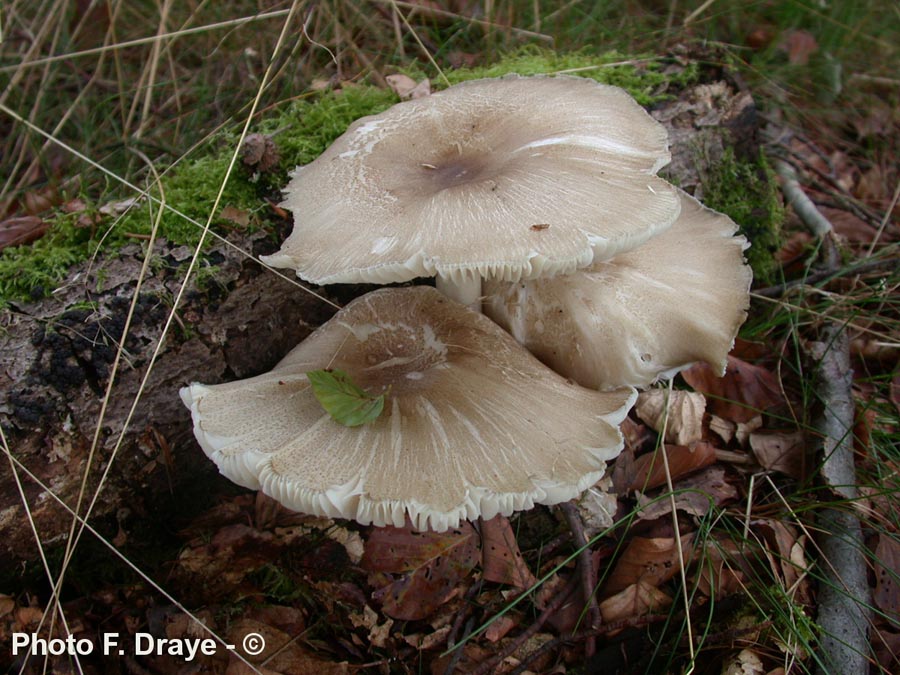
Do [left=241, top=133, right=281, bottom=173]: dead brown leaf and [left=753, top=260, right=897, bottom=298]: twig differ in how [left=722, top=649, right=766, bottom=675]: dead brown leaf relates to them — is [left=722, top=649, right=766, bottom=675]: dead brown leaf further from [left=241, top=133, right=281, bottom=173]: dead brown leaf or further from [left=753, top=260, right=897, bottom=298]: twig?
[left=241, top=133, right=281, bottom=173]: dead brown leaf

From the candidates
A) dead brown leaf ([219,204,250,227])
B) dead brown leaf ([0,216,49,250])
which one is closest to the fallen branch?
dead brown leaf ([219,204,250,227])

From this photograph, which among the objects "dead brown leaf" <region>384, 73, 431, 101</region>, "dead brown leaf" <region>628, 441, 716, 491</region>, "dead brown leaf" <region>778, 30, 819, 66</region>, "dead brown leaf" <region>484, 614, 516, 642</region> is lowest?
"dead brown leaf" <region>484, 614, 516, 642</region>

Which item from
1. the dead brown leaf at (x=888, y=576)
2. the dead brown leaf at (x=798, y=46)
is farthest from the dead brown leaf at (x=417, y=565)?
the dead brown leaf at (x=798, y=46)

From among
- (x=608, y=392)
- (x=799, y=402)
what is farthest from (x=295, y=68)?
(x=799, y=402)

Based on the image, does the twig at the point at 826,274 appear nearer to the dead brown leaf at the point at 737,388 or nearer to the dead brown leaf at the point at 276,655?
the dead brown leaf at the point at 737,388

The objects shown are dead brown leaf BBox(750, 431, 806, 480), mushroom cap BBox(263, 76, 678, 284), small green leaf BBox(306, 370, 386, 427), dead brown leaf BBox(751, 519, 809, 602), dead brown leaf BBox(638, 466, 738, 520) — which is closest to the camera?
mushroom cap BBox(263, 76, 678, 284)

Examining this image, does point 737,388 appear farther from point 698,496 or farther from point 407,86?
point 407,86

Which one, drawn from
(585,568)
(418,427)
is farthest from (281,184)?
(585,568)
